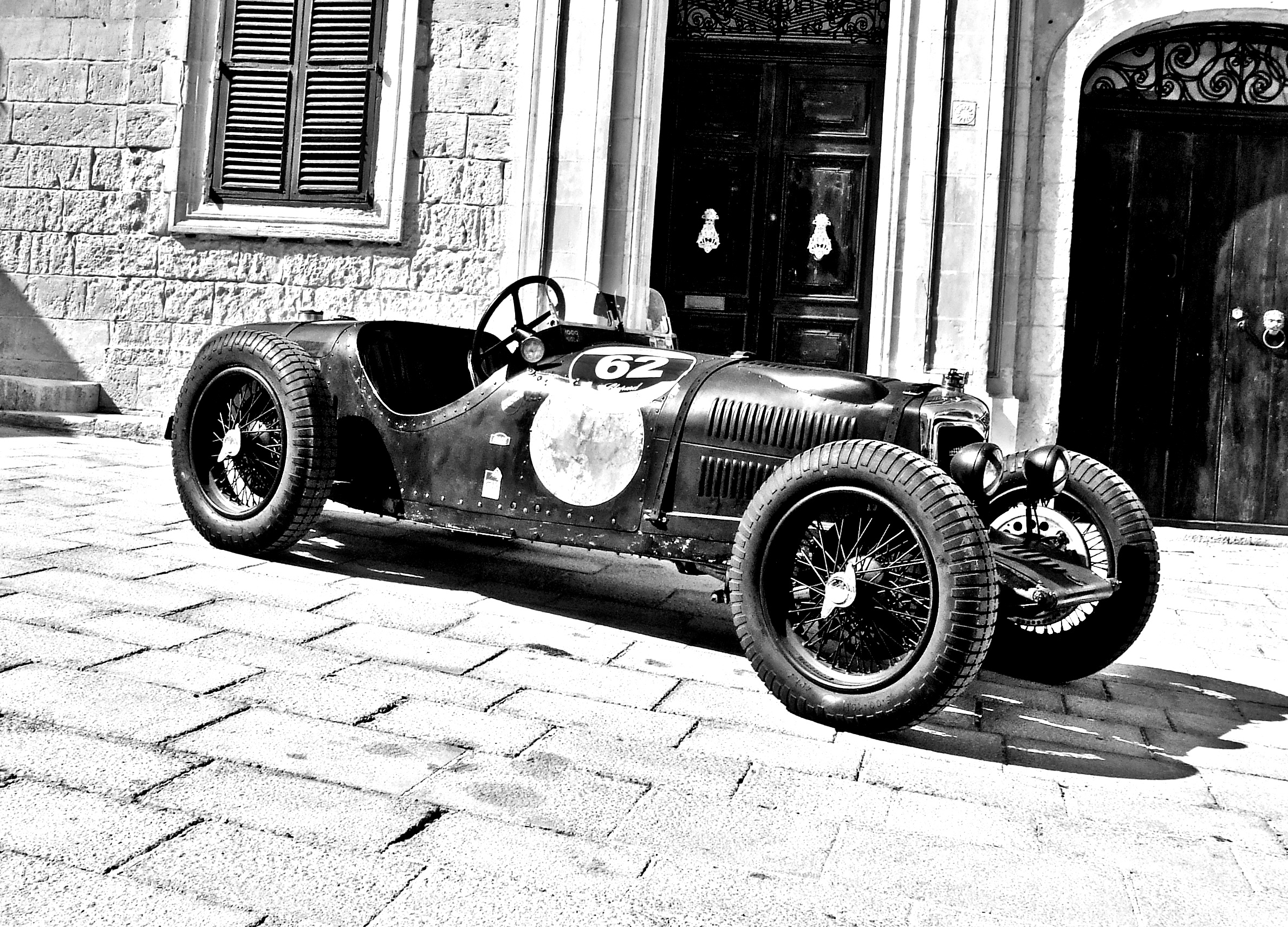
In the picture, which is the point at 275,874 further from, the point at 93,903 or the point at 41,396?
the point at 41,396

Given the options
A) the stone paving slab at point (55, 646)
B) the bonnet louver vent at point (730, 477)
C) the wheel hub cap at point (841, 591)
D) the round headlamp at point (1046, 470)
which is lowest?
the stone paving slab at point (55, 646)

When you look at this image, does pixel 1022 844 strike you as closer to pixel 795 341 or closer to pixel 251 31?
pixel 795 341

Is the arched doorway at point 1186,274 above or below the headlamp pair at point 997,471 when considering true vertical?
above

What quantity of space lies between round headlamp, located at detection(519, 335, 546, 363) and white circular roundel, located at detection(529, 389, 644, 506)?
6.5 inches

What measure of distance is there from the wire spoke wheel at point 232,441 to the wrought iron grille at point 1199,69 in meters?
6.14

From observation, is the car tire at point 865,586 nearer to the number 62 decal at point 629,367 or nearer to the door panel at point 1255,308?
the number 62 decal at point 629,367

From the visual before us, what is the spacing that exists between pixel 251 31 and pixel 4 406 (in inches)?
129

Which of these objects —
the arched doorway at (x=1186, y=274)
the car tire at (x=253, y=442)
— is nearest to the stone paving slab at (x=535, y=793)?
the car tire at (x=253, y=442)

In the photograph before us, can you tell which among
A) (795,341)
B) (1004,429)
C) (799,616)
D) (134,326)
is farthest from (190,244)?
(799,616)

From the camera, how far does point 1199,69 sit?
8.01 m

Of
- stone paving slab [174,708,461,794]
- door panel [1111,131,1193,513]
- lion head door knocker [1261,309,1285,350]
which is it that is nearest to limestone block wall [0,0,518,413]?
door panel [1111,131,1193,513]

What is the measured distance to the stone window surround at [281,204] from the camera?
27.8ft

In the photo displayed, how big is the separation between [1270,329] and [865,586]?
19.8 ft

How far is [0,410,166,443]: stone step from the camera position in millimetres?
8242
